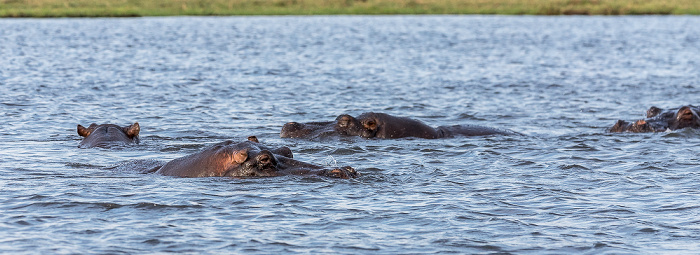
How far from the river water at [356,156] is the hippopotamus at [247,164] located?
0.10 metres

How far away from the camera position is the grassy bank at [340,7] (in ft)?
159

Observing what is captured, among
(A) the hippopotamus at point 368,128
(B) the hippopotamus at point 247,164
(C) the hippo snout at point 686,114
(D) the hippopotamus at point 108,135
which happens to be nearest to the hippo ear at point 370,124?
(A) the hippopotamus at point 368,128

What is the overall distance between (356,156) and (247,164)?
8.16 ft

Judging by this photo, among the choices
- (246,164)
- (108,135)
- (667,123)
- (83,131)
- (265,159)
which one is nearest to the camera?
(265,159)

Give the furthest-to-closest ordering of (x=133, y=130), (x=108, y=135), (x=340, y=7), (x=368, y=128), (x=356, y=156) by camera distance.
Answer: (x=340, y=7), (x=368, y=128), (x=133, y=130), (x=108, y=135), (x=356, y=156)

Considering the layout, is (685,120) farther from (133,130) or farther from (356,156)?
(133,130)

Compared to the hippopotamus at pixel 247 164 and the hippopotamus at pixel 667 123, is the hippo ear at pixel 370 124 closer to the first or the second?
the hippopotamus at pixel 247 164

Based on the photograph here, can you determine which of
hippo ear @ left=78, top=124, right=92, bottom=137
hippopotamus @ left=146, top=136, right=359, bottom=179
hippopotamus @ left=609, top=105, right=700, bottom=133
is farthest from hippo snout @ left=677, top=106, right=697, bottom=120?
hippo ear @ left=78, top=124, right=92, bottom=137

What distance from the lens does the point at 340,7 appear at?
52.7 meters

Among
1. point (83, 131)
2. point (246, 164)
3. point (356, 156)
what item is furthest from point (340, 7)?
point (246, 164)

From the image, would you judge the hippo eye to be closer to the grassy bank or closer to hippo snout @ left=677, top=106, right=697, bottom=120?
hippo snout @ left=677, top=106, right=697, bottom=120

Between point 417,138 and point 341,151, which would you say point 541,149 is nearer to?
point 417,138

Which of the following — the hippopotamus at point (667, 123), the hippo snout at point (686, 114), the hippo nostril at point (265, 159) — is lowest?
the hippopotamus at point (667, 123)

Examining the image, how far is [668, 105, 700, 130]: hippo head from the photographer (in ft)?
44.4
